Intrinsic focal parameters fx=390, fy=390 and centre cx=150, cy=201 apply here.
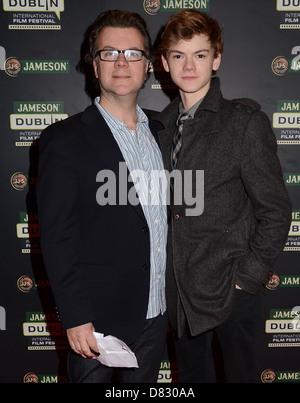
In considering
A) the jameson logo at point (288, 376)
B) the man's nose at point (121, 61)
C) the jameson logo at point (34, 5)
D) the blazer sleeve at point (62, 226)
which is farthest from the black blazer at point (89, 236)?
the jameson logo at point (288, 376)

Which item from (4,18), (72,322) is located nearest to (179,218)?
(72,322)

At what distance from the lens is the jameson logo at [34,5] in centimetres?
246

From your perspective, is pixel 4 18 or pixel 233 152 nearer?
pixel 233 152

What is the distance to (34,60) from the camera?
251cm

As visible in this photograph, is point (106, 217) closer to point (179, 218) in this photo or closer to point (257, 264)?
point (179, 218)

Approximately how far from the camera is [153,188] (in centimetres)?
175

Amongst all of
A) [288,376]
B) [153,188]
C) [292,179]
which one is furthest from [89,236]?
[288,376]

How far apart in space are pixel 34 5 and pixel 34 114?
68 cm

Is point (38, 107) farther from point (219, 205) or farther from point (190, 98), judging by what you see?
point (219, 205)

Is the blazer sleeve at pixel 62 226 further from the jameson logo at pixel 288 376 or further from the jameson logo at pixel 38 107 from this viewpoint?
the jameson logo at pixel 288 376

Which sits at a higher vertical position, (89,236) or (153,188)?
(153,188)

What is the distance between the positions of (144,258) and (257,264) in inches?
19.3

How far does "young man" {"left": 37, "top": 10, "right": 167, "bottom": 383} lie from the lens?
158cm

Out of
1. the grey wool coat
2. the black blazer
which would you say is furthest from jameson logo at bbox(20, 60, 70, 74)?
the grey wool coat
